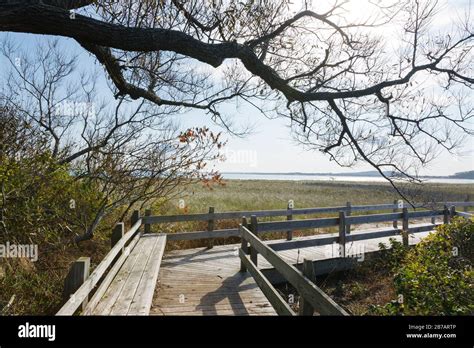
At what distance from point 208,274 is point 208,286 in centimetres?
76

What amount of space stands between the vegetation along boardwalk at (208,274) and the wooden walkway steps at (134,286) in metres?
0.01

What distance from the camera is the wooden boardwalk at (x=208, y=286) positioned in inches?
196

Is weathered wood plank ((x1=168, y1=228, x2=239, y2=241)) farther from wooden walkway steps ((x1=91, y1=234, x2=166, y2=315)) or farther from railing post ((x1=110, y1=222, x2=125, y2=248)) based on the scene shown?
railing post ((x1=110, y1=222, x2=125, y2=248))

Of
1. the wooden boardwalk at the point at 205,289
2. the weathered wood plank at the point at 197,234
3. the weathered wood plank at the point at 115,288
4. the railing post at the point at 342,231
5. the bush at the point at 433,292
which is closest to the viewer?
the weathered wood plank at the point at 115,288

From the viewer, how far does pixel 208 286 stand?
20.1ft

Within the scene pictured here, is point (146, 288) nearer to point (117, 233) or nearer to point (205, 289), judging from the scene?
point (117, 233)

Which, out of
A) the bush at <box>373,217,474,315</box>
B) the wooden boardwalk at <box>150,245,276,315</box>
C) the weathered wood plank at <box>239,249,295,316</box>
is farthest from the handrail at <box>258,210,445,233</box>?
the bush at <box>373,217,474,315</box>

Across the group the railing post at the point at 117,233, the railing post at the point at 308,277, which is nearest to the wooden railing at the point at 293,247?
the railing post at the point at 308,277

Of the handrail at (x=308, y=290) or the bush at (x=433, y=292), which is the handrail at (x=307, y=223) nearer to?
the handrail at (x=308, y=290)

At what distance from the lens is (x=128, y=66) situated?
7.09 meters
